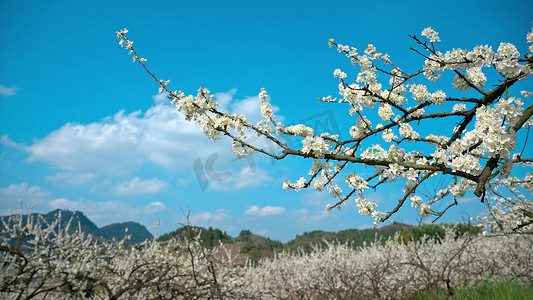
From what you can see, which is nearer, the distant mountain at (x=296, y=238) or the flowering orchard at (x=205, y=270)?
the flowering orchard at (x=205, y=270)

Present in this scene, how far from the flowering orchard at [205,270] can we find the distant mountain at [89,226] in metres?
0.20

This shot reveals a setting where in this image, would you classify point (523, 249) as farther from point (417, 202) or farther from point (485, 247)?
point (417, 202)

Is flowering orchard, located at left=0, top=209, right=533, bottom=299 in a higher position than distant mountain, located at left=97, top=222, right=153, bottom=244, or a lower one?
lower

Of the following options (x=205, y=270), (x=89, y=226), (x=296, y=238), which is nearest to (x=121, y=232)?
(x=205, y=270)

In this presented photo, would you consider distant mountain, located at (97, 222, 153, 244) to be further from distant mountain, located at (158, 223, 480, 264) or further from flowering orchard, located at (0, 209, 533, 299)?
distant mountain, located at (158, 223, 480, 264)

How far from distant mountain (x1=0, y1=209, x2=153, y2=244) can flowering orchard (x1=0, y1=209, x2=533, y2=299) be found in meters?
0.20

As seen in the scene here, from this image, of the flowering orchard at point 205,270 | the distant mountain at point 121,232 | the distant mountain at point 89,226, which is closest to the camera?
the flowering orchard at point 205,270

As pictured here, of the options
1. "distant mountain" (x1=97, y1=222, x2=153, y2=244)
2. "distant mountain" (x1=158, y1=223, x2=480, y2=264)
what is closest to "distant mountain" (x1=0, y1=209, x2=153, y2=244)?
"distant mountain" (x1=97, y1=222, x2=153, y2=244)

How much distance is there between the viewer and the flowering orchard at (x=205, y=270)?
4465 mm

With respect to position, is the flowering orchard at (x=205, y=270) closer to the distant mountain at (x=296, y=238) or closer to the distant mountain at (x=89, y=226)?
the distant mountain at (x=89, y=226)

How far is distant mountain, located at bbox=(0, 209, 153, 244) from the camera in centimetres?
602

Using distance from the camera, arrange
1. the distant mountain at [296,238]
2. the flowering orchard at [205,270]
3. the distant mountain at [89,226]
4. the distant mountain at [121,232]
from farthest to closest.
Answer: the distant mountain at [296,238], the distant mountain at [121,232], the distant mountain at [89,226], the flowering orchard at [205,270]

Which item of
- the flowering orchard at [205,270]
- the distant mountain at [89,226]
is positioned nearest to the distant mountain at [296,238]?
the distant mountain at [89,226]

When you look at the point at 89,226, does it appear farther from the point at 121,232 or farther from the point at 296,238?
the point at 121,232
